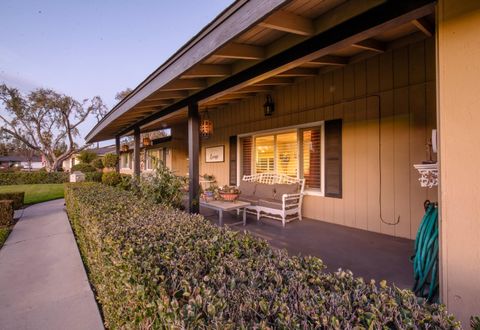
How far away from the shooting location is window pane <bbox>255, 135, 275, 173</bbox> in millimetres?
6262

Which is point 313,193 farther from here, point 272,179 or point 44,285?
point 44,285

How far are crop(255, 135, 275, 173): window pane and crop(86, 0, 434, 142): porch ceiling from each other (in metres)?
2.16

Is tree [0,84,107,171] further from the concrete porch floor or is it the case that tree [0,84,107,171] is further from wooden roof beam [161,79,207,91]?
the concrete porch floor

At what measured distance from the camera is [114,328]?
1.63 m

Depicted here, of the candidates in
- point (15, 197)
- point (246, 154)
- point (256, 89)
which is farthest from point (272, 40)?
point (15, 197)

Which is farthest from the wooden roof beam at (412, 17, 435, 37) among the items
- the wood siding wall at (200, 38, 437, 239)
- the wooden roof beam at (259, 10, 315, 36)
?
the wooden roof beam at (259, 10, 315, 36)

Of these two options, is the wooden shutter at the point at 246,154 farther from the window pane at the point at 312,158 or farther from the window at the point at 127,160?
the window at the point at 127,160

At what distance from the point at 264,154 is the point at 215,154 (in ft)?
7.36

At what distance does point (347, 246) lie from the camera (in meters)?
3.52

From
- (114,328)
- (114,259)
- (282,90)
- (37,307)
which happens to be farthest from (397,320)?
(282,90)

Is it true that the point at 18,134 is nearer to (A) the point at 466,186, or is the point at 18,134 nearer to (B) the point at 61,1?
(B) the point at 61,1

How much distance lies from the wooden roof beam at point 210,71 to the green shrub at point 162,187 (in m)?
1.57

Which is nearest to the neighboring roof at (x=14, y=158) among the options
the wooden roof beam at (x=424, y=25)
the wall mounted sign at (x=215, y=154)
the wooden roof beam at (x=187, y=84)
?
the wall mounted sign at (x=215, y=154)

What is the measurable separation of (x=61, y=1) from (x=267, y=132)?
938 centimetres
